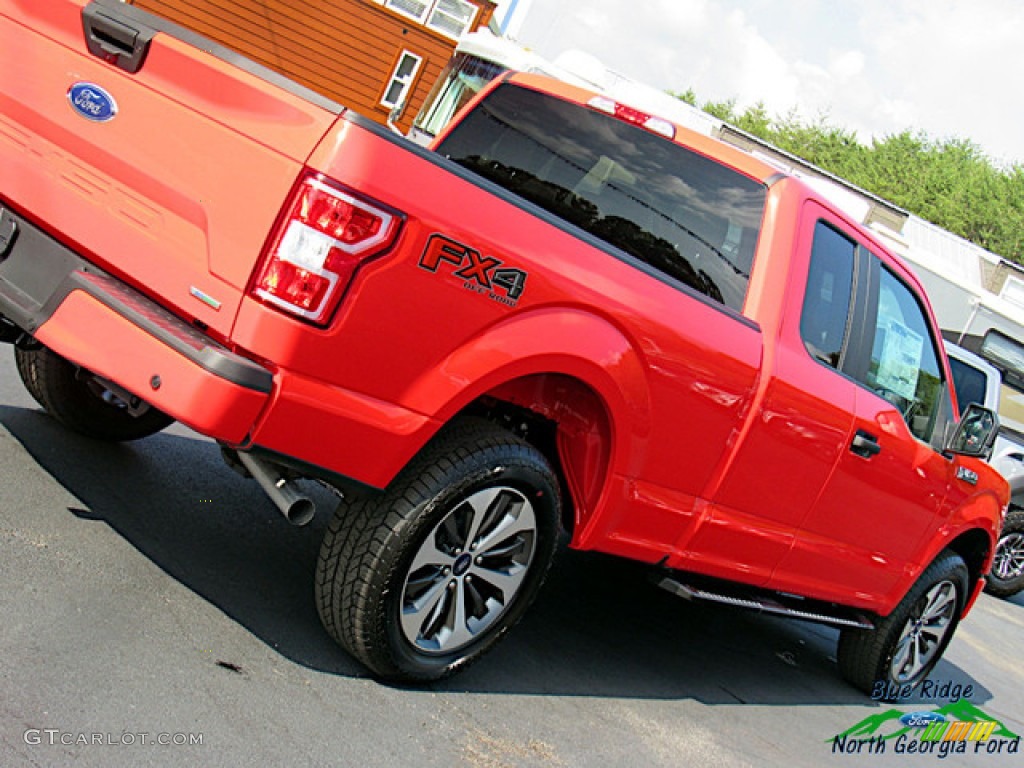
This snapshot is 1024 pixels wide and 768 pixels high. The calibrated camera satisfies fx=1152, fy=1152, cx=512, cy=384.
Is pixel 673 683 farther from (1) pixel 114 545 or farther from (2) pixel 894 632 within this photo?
(1) pixel 114 545

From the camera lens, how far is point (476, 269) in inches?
130

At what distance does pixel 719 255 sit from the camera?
4391 millimetres

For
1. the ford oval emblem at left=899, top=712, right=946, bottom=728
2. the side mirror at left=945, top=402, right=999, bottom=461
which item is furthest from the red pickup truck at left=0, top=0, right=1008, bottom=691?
the ford oval emblem at left=899, top=712, right=946, bottom=728

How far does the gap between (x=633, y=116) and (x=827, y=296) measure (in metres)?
1.08

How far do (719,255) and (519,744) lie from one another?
195cm

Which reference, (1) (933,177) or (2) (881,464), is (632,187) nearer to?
(2) (881,464)

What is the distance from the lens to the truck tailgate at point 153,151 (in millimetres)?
3127

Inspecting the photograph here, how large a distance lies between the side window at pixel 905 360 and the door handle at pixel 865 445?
26cm

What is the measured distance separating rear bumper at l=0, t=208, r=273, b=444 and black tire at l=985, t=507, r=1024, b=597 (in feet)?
31.8

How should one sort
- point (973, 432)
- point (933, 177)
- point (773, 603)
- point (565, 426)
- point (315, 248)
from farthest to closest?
point (933, 177), point (973, 432), point (773, 603), point (565, 426), point (315, 248)

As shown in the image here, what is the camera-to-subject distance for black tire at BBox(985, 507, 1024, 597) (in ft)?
36.1

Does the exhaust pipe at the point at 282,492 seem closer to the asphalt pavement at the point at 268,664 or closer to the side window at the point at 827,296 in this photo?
the asphalt pavement at the point at 268,664

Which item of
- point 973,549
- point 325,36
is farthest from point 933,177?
point 973,549

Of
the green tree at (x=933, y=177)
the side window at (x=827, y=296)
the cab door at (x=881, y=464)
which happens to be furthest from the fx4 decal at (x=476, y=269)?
the green tree at (x=933, y=177)
